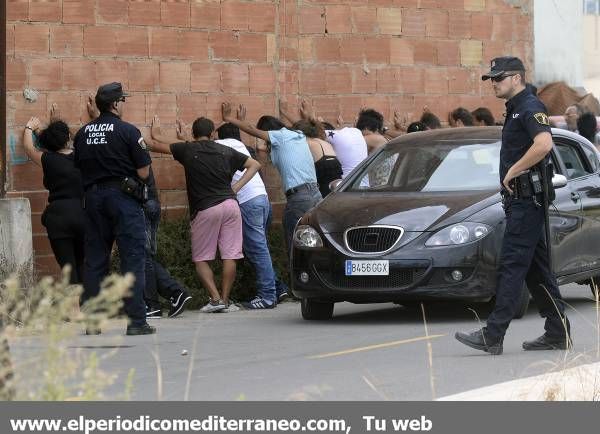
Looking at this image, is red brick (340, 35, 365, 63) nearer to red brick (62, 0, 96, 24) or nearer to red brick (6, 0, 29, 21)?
red brick (62, 0, 96, 24)

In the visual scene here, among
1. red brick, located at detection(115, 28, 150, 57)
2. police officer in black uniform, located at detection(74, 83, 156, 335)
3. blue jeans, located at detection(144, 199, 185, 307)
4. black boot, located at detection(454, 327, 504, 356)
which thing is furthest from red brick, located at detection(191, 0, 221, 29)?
black boot, located at detection(454, 327, 504, 356)

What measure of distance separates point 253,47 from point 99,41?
89.1 inches

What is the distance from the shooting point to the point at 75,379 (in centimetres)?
657

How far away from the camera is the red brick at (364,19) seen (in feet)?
62.7

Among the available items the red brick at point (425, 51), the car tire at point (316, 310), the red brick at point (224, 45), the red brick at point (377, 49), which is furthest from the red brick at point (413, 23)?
the car tire at point (316, 310)

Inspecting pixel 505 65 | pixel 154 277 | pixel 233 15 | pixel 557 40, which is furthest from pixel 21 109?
pixel 557 40

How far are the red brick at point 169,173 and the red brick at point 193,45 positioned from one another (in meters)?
1.12

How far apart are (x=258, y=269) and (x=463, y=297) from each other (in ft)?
9.90

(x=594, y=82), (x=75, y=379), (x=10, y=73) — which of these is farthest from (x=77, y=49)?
(x=594, y=82)

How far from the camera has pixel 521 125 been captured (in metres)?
10.6

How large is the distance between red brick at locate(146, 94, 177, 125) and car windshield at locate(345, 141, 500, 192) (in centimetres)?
270

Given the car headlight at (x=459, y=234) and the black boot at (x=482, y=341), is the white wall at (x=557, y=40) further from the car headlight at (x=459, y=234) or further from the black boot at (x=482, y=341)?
the black boot at (x=482, y=341)

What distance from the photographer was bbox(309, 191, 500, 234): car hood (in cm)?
1295

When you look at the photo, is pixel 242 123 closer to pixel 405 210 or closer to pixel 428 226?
pixel 405 210
